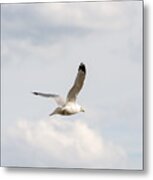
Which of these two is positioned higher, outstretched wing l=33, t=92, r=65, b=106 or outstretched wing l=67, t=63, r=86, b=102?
outstretched wing l=67, t=63, r=86, b=102

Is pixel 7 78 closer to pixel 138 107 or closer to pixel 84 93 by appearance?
pixel 84 93

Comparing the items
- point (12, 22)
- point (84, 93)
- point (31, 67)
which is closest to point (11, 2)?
point (12, 22)

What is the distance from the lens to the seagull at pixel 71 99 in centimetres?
343

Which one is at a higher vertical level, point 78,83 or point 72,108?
point 78,83

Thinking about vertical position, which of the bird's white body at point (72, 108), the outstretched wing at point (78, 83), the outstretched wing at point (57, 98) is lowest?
the bird's white body at point (72, 108)

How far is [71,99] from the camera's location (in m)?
3.44

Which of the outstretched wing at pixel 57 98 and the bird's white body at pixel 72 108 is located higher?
the outstretched wing at pixel 57 98

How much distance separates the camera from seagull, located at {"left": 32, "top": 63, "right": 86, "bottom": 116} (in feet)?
11.2

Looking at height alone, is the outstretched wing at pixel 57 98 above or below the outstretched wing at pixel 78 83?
below

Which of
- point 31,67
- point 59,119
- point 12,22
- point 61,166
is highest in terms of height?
point 12,22

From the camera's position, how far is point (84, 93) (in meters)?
3.43

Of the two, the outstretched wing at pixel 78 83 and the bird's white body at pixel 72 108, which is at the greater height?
the outstretched wing at pixel 78 83

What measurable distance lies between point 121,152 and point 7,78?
66 centimetres

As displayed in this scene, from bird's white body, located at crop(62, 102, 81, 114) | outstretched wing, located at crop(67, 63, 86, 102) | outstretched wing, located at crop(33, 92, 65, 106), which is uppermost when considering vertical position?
outstretched wing, located at crop(67, 63, 86, 102)
